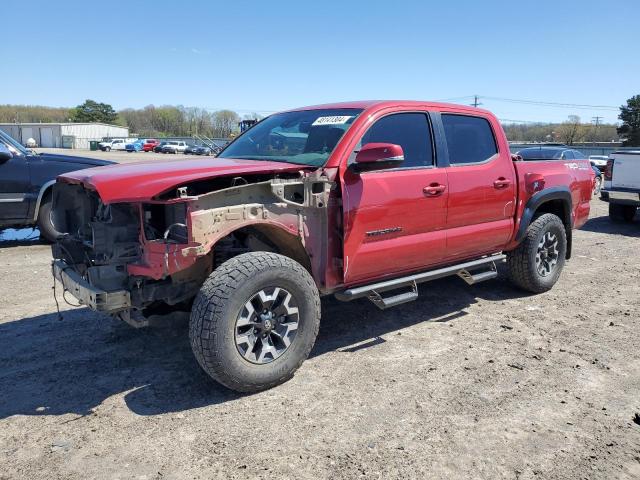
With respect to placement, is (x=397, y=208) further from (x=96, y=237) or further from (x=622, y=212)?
(x=622, y=212)

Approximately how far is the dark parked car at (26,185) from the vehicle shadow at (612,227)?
9476mm

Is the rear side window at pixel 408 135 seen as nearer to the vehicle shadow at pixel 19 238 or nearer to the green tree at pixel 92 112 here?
the vehicle shadow at pixel 19 238

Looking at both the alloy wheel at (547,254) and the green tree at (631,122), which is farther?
the green tree at (631,122)

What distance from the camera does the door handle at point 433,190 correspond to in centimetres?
447

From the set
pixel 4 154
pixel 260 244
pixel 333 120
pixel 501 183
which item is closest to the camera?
pixel 260 244

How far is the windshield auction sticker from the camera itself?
14.2 feet

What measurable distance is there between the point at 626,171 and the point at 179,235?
1080 cm

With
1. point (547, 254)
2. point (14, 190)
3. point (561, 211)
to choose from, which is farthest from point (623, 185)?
point (14, 190)

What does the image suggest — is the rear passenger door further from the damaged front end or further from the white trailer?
the white trailer

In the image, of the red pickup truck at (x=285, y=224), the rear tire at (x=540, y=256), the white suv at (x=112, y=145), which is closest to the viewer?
the red pickup truck at (x=285, y=224)

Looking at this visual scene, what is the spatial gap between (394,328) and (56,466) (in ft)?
9.74

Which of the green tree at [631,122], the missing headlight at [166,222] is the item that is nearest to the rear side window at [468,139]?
the missing headlight at [166,222]

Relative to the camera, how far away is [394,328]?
4887 mm

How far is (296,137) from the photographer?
454 cm
